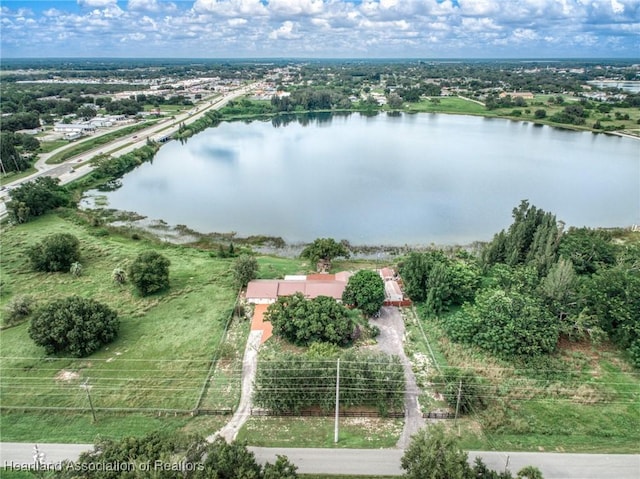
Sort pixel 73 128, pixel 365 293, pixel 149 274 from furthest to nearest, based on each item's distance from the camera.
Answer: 1. pixel 73 128
2. pixel 149 274
3. pixel 365 293

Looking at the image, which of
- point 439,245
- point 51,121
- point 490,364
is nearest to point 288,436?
point 490,364

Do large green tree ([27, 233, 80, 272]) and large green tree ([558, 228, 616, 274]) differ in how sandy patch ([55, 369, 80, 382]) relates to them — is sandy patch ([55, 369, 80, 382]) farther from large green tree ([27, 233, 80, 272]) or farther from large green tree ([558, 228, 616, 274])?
large green tree ([558, 228, 616, 274])

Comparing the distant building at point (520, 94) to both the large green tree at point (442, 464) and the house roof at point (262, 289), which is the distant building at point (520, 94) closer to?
the house roof at point (262, 289)

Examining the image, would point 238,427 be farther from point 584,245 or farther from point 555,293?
point 584,245

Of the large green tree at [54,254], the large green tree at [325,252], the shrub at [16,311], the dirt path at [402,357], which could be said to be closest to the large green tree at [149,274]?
the shrub at [16,311]

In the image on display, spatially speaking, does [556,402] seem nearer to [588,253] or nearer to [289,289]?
[588,253]

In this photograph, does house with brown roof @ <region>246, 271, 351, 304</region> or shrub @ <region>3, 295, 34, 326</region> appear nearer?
shrub @ <region>3, 295, 34, 326</region>

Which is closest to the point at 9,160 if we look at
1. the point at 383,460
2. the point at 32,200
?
the point at 32,200

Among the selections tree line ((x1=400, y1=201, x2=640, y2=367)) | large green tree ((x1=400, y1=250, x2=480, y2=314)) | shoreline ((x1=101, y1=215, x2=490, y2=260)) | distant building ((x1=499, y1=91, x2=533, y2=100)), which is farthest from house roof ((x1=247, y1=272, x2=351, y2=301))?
distant building ((x1=499, y1=91, x2=533, y2=100))
